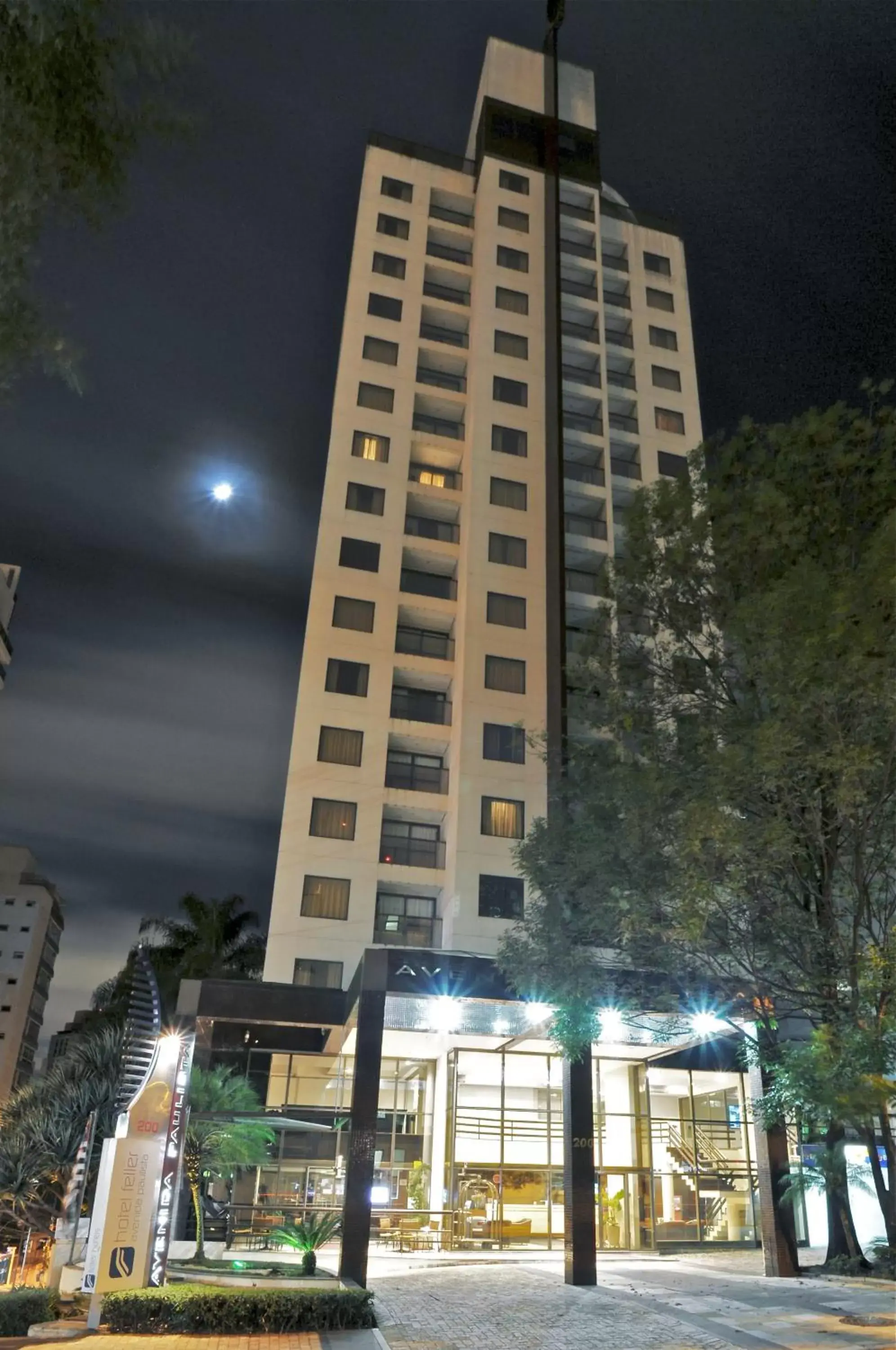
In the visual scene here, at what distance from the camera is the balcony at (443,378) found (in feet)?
133

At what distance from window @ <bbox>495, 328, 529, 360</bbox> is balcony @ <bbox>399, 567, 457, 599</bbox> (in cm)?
1087

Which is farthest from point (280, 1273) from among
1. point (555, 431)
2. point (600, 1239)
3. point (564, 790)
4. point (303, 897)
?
point (555, 431)

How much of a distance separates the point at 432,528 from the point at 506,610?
561 centimetres

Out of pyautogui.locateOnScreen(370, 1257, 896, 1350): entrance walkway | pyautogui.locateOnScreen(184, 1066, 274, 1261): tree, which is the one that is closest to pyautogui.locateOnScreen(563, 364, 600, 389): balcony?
pyautogui.locateOnScreen(184, 1066, 274, 1261): tree

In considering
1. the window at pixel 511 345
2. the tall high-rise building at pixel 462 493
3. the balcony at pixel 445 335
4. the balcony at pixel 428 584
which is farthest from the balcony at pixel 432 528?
the balcony at pixel 445 335

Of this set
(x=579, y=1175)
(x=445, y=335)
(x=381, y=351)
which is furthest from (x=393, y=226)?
(x=579, y=1175)

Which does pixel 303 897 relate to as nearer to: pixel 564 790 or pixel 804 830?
pixel 564 790

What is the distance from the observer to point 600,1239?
2425 centimetres

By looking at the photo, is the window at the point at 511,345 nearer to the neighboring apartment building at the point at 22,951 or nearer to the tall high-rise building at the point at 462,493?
the tall high-rise building at the point at 462,493

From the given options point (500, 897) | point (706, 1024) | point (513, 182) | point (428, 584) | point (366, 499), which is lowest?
point (706, 1024)

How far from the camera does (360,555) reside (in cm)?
3556

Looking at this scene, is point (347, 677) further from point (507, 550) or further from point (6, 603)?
point (6, 603)

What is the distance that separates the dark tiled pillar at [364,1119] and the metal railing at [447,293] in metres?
34.0

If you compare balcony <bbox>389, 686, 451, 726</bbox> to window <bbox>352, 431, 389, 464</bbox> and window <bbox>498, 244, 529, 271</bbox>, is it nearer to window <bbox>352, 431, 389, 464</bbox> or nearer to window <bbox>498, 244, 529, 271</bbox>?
window <bbox>352, 431, 389, 464</bbox>
